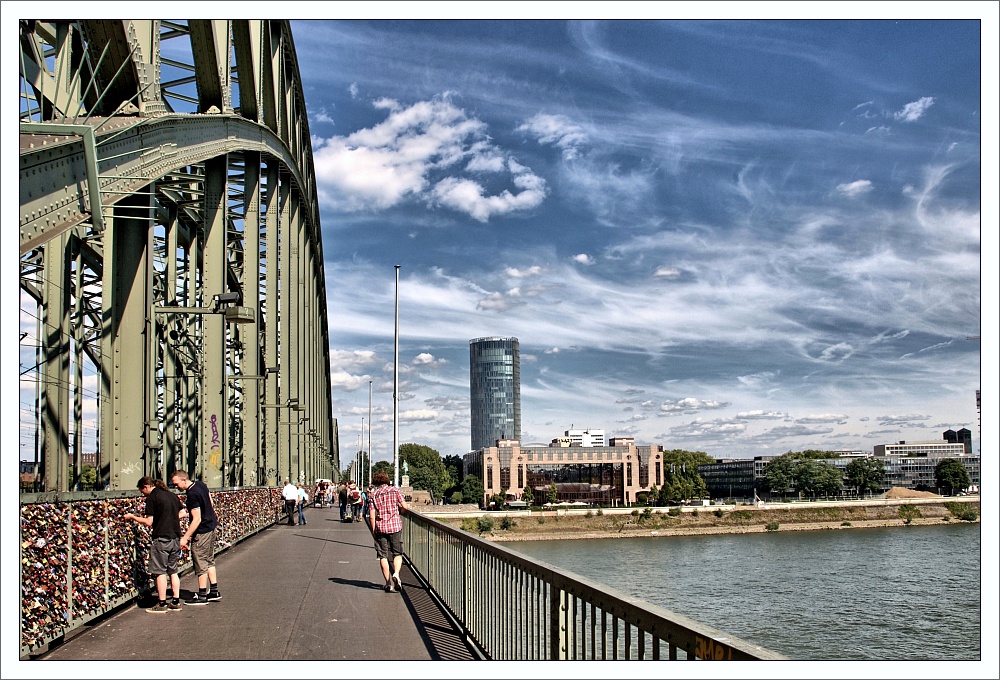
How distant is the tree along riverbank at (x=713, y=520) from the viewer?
9456 centimetres

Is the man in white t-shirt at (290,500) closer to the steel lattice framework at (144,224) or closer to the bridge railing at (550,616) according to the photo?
the steel lattice framework at (144,224)

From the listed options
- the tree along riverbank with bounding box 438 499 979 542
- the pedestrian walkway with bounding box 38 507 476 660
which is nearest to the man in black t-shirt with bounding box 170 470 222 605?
the pedestrian walkway with bounding box 38 507 476 660

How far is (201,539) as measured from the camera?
11.1 meters

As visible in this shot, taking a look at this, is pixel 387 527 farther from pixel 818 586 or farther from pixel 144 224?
pixel 818 586

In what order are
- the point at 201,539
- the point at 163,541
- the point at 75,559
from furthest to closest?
1. the point at 201,539
2. the point at 163,541
3. the point at 75,559

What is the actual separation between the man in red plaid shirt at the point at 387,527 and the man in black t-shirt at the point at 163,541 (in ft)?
9.95

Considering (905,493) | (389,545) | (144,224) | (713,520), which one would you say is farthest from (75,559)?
(905,493)

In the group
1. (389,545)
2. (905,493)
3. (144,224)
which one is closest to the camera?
(389,545)

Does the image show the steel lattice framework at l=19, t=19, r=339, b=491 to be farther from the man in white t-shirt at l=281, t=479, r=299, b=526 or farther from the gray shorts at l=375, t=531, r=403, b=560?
the gray shorts at l=375, t=531, r=403, b=560

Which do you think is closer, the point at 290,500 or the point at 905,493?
the point at 290,500

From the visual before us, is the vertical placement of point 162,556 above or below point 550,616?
below

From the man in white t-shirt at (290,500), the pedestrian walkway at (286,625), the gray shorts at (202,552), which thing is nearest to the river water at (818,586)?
the pedestrian walkway at (286,625)

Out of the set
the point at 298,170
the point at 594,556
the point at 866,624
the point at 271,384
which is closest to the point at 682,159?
the point at 298,170

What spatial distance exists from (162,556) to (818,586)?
151ft
